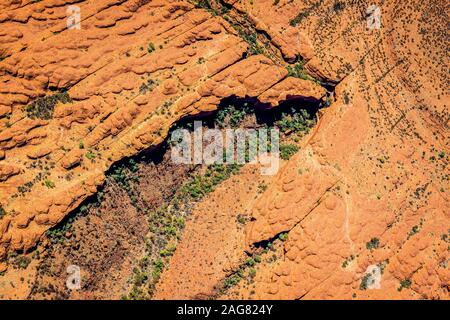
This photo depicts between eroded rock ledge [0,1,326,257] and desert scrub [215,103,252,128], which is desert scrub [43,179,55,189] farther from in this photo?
desert scrub [215,103,252,128]

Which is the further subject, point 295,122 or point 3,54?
point 295,122

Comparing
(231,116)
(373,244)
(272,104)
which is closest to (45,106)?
(231,116)

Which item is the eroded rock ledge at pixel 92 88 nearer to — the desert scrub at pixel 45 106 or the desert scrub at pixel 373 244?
the desert scrub at pixel 45 106

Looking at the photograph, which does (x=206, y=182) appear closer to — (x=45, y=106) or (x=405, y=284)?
(x=45, y=106)

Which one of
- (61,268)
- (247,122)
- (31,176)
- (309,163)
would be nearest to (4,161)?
(31,176)

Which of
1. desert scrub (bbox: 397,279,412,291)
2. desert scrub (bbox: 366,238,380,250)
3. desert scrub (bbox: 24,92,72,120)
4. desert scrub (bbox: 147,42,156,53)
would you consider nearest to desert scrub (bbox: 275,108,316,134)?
desert scrub (bbox: 366,238,380,250)

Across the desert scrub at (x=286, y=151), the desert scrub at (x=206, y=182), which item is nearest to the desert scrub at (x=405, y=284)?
the desert scrub at (x=286, y=151)

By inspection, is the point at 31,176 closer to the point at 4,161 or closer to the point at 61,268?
the point at 4,161
